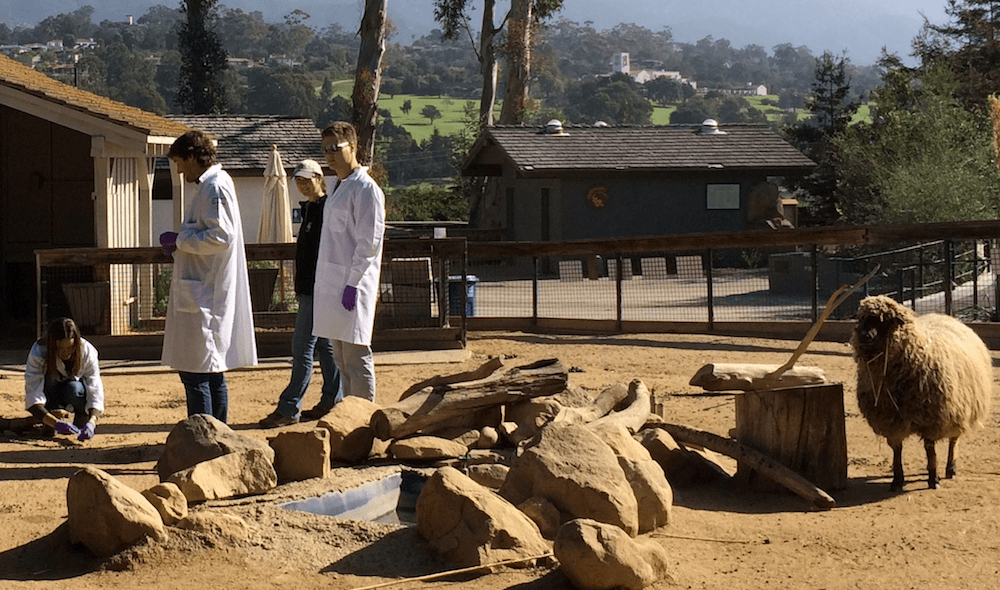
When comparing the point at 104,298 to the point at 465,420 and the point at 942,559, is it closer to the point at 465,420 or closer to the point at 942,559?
the point at 465,420

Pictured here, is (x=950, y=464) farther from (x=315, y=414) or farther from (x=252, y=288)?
(x=252, y=288)

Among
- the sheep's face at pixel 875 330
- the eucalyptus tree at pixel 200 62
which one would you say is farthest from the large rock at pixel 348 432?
the eucalyptus tree at pixel 200 62

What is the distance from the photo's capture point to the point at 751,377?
347 inches

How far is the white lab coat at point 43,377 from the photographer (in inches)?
316

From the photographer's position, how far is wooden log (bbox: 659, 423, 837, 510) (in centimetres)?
657

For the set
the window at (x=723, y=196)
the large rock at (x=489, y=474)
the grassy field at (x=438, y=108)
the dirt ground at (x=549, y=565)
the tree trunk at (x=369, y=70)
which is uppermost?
the grassy field at (x=438, y=108)

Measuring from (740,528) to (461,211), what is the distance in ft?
112

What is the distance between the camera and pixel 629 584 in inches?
187

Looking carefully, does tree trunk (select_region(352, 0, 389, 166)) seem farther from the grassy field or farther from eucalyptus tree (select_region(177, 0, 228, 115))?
the grassy field

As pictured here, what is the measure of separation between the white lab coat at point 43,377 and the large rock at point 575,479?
11.8ft

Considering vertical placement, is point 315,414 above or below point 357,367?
below

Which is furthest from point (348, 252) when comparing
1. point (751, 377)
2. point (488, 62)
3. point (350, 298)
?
point (488, 62)

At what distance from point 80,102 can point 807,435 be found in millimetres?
10034

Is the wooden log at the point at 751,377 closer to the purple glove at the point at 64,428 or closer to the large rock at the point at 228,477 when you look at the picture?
the large rock at the point at 228,477
